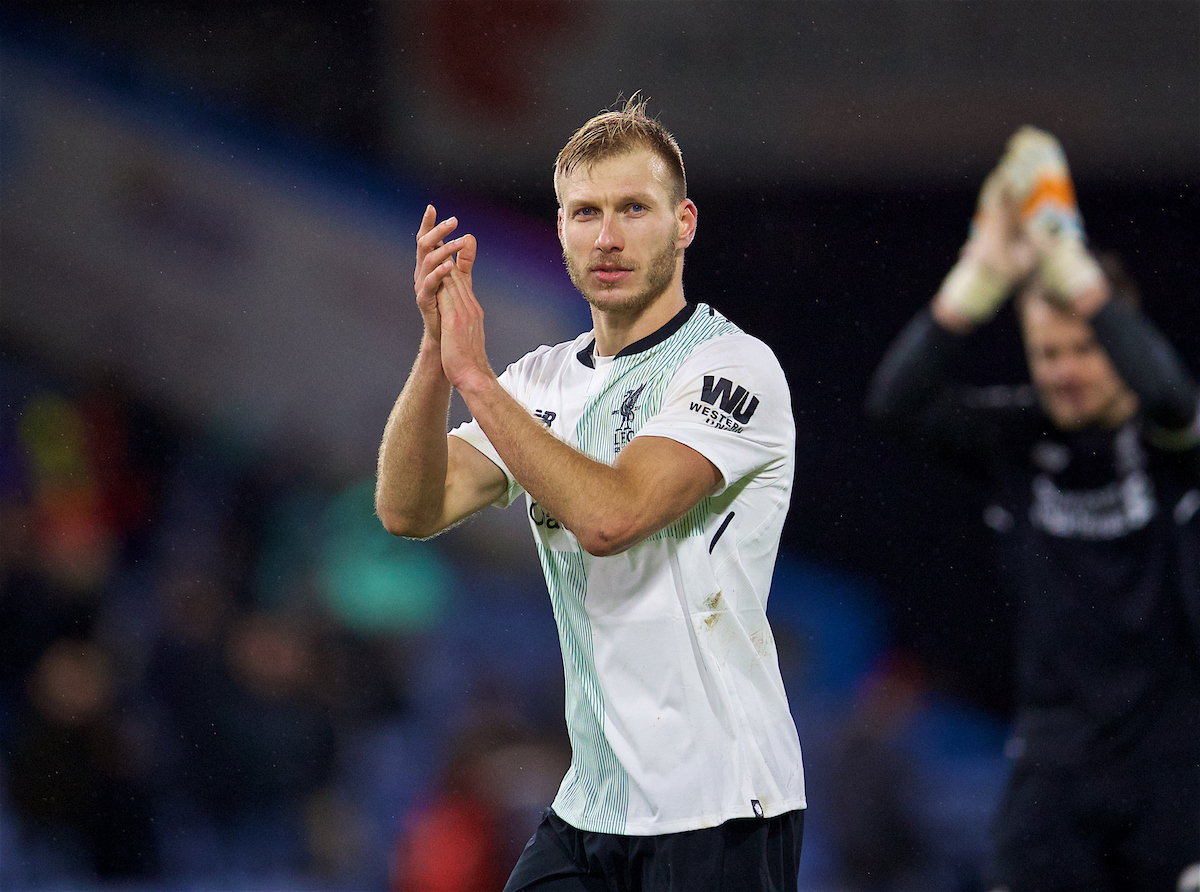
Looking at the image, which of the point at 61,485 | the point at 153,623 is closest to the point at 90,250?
the point at 61,485

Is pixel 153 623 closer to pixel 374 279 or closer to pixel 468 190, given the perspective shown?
pixel 374 279

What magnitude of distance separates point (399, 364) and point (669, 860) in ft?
10.2

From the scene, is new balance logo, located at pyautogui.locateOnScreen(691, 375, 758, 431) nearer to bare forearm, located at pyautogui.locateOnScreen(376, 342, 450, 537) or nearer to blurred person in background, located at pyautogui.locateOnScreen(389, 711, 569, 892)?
bare forearm, located at pyautogui.locateOnScreen(376, 342, 450, 537)

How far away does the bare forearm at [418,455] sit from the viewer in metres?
2.24

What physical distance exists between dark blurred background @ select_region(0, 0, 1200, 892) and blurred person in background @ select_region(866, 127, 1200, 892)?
11 centimetres

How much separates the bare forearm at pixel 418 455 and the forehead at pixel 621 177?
0.43 metres

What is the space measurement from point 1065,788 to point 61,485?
3.91 metres

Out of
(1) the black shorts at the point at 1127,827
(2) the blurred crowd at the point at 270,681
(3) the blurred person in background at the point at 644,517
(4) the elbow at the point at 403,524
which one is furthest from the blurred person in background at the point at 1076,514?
(4) the elbow at the point at 403,524

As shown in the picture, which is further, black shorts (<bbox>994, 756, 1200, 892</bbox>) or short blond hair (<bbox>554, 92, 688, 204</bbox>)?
black shorts (<bbox>994, 756, 1200, 892</bbox>)

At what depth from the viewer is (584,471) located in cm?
197

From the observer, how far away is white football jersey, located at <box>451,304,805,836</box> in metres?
2.05

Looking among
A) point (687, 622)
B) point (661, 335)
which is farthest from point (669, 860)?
point (661, 335)

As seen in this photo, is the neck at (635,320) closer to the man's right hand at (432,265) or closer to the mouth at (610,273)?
the mouth at (610,273)

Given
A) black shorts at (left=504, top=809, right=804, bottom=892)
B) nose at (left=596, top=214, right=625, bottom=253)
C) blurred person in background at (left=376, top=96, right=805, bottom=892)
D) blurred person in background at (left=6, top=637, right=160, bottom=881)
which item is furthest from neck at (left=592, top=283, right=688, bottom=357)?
blurred person in background at (left=6, top=637, right=160, bottom=881)
